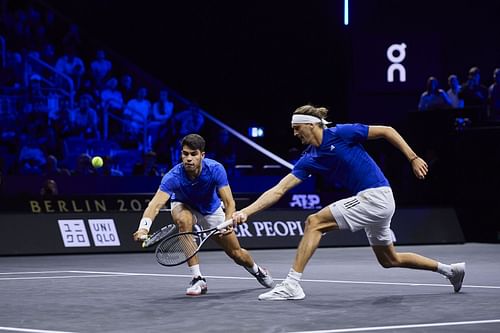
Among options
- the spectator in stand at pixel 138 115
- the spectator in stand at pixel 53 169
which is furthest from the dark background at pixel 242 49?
the spectator in stand at pixel 53 169

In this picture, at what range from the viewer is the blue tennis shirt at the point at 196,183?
11.6 m

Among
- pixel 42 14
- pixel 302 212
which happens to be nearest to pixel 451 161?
pixel 302 212

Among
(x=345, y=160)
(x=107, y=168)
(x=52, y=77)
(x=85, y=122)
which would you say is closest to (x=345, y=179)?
(x=345, y=160)

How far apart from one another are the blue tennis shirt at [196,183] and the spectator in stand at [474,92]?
1193cm

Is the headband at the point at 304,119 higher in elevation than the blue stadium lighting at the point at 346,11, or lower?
lower

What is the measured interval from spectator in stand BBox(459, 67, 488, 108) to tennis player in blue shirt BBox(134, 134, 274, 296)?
1177 cm

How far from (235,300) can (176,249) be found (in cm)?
75

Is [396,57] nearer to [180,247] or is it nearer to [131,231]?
[131,231]

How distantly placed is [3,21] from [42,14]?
1.42m

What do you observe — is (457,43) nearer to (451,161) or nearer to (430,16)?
(430,16)

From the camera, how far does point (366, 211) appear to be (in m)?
10.7

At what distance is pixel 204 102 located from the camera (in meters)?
27.1

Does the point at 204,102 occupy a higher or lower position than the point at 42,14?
lower

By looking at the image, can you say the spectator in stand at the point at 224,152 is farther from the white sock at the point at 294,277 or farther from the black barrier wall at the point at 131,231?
the white sock at the point at 294,277
